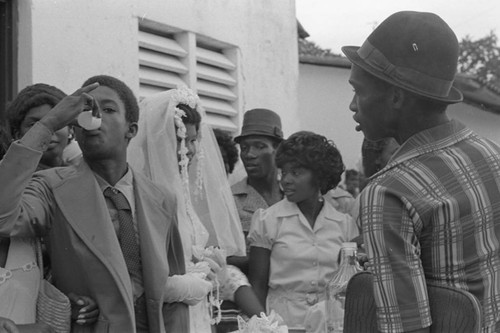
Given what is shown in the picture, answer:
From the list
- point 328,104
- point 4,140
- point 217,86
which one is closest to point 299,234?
point 4,140

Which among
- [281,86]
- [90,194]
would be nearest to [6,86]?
[90,194]

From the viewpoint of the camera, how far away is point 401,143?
255 cm

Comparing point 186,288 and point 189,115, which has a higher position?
point 189,115

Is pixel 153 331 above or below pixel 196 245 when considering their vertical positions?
below

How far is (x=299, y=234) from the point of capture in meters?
5.01

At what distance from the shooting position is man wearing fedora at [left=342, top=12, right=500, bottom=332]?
237cm

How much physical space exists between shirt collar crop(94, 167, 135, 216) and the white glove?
1.16 ft

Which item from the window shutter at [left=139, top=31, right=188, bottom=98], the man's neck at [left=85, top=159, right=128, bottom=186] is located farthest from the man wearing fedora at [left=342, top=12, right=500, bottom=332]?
the window shutter at [left=139, top=31, right=188, bottom=98]

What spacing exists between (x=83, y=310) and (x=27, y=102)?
3.94 feet

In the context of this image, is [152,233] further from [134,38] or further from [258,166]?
[134,38]

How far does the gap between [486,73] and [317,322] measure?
113 ft

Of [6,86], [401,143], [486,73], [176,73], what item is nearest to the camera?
[401,143]

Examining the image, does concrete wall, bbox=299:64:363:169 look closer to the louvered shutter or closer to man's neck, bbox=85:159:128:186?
the louvered shutter

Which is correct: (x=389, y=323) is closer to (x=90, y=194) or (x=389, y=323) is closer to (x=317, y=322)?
(x=90, y=194)
